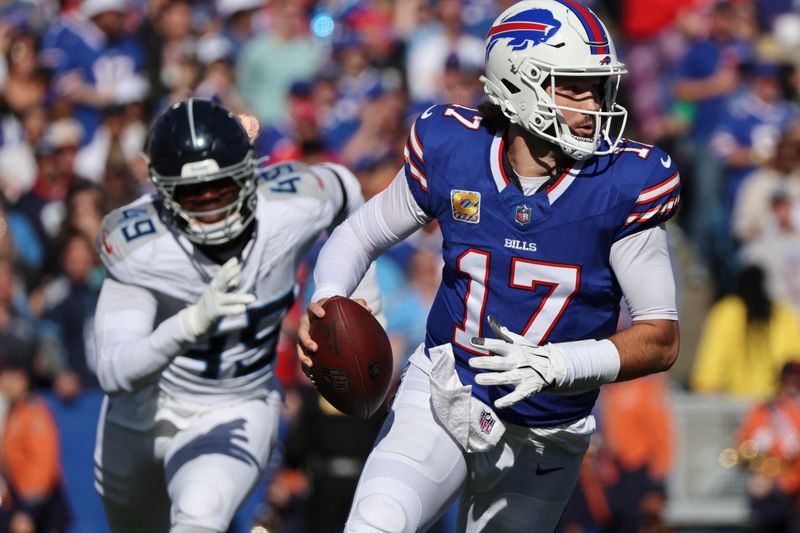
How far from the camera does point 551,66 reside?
4.18 metres

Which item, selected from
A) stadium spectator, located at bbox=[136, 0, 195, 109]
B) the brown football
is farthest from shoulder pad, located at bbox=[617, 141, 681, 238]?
stadium spectator, located at bbox=[136, 0, 195, 109]

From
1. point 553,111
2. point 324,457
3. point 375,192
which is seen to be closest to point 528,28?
point 553,111

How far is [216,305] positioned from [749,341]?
15.0 ft

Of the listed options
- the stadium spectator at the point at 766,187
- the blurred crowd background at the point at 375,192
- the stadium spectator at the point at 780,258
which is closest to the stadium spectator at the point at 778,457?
the blurred crowd background at the point at 375,192

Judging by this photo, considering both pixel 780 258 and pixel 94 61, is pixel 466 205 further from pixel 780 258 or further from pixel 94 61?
pixel 94 61

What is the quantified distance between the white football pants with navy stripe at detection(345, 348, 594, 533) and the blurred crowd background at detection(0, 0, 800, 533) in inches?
81.1

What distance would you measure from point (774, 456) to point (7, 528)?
400 centimetres

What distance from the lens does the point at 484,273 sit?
14.0ft

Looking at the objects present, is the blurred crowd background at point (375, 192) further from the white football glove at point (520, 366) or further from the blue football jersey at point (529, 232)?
the white football glove at point (520, 366)

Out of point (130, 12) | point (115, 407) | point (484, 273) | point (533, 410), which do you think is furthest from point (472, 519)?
point (130, 12)

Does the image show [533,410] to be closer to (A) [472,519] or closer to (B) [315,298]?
(A) [472,519]

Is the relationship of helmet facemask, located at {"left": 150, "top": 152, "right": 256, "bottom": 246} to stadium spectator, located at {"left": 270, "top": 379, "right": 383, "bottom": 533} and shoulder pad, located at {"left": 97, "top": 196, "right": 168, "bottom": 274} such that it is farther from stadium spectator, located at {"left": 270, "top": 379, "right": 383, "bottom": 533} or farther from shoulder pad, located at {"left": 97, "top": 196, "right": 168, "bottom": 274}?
stadium spectator, located at {"left": 270, "top": 379, "right": 383, "bottom": 533}

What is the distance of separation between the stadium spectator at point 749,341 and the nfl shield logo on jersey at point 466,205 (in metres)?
4.32

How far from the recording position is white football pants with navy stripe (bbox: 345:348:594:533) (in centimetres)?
409
